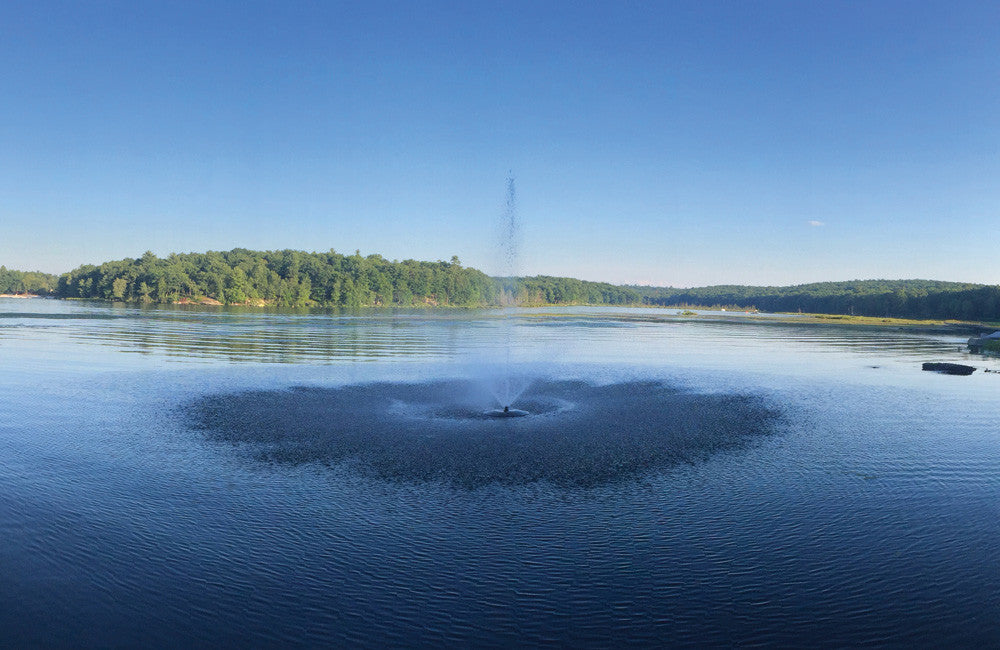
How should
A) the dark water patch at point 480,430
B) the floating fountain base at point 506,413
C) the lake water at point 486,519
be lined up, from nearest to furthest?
1. the lake water at point 486,519
2. the dark water patch at point 480,430
3. the floating fountain base at point 506,413

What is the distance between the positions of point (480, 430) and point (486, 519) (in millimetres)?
6598

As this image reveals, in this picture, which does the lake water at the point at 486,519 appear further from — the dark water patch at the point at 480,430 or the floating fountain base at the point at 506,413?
the floating fountain base at the point at 506,413

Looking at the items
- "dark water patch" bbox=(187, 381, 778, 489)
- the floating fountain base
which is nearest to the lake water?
"dark water patch" bbox=(187, 381, 778, 489)

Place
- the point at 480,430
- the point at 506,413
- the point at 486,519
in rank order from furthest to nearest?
the point at 506,413
the point at 480,430
the point at 486,519

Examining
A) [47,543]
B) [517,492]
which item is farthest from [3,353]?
[517,492]

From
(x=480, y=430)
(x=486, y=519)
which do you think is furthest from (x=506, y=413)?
(x=486, y=519)

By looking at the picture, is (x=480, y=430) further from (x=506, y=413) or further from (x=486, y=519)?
(x=486, y=519)

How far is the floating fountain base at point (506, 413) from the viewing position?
19.3 m

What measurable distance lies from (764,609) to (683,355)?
121 ft

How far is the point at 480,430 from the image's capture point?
1711 cm

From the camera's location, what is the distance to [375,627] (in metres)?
7.24

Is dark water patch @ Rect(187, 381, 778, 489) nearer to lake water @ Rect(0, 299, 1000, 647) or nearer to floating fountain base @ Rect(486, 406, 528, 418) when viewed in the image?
lake water @ Rect(0, 299, 1000, 647)

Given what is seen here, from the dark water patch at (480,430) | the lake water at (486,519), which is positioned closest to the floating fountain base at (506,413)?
the dark water patch at (480,430)

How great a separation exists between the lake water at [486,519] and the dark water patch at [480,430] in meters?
0.12
